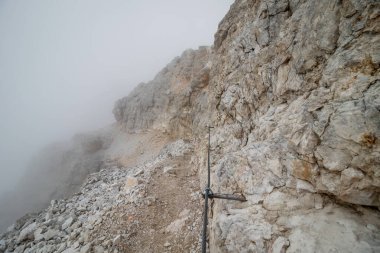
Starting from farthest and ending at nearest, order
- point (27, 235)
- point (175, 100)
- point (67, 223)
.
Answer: point (175, 100)
point (27, 235)
point (67, 223)

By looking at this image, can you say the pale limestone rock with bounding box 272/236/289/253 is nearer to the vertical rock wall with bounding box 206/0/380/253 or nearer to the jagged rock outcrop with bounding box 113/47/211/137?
the vertical rock wall with bounding box 206/0/380/253

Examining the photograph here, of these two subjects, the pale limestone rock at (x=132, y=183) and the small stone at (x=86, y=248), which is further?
the pale limestone rock at (x=132, y=183)

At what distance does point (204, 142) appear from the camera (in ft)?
46.2

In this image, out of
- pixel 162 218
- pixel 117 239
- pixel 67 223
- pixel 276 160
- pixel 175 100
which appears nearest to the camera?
pixel 276 160

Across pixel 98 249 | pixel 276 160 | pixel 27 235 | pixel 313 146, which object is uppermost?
pixel 313 146

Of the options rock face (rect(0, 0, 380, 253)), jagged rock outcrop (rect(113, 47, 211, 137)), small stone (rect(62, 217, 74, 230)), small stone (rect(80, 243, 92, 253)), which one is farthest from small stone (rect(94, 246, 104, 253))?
jagged rock outcrop (rect(113, 47, 211, 137))

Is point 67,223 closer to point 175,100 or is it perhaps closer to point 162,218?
point 162,218

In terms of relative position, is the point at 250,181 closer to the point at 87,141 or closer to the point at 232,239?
the point at 232,239

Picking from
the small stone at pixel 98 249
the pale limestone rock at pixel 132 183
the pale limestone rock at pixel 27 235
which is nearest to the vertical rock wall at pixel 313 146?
the small stone at pixel 98 249

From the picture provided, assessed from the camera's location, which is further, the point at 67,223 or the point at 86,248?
the point at 67,223

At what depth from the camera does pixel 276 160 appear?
19.3 feet

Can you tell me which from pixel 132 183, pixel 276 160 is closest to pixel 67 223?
pixel 132 183

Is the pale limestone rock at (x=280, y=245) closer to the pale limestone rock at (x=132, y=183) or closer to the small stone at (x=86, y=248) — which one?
the small stone at (x=86, y=248)

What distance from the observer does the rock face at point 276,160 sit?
4.08 metres
